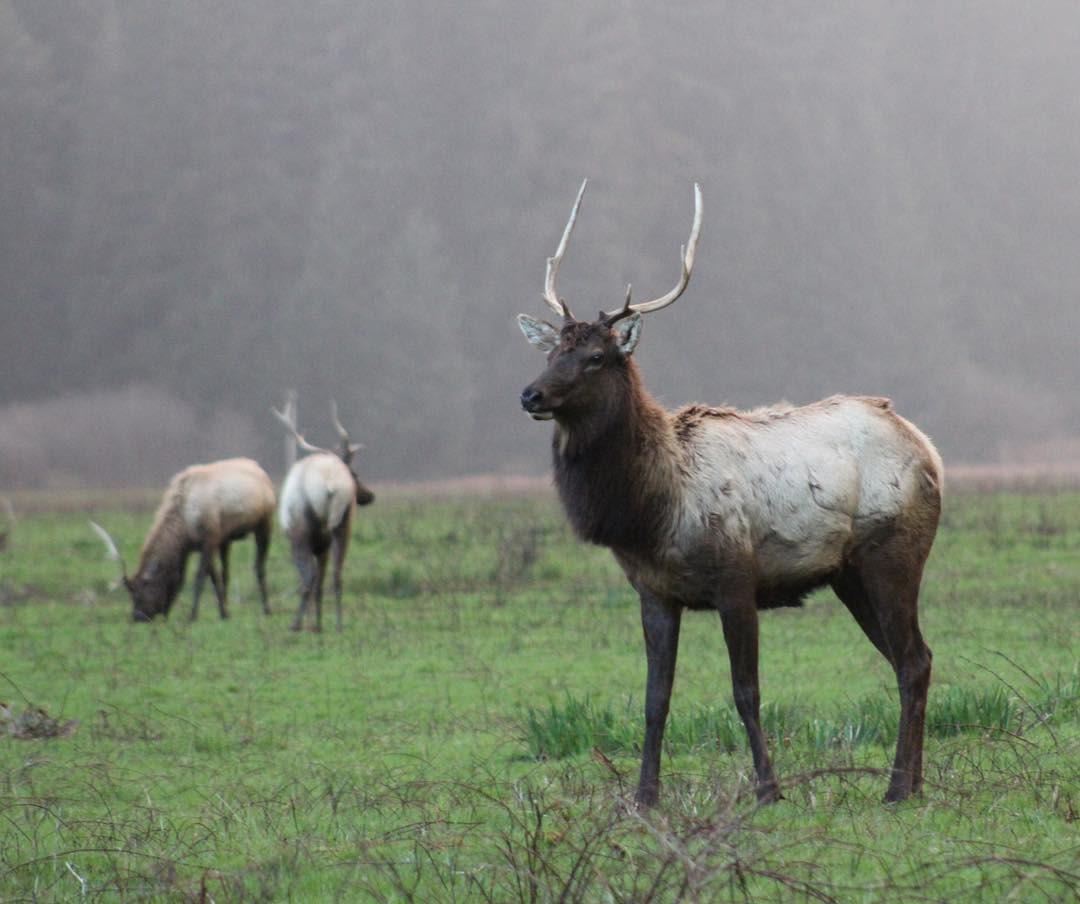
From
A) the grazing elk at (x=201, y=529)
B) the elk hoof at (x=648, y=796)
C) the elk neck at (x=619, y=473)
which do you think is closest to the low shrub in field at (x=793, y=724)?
the elk hoof at (x=648, y=796)

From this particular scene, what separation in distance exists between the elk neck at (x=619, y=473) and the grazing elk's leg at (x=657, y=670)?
31 centimetres

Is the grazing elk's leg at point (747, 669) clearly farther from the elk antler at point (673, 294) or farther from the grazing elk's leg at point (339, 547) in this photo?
the grazing elk's leg at point (339, 547)

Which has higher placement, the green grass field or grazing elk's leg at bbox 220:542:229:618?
the green grass field

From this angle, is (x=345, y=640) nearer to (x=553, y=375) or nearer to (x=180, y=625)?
(x=180, y=625)

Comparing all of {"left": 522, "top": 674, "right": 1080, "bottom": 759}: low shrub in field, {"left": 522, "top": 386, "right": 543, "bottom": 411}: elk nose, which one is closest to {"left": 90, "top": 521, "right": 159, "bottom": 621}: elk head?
{"left": 522, "top": 674, "right": 1080, "bottom": 759}: low shrub in field

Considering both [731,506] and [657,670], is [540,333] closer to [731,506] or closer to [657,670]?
[731,506]

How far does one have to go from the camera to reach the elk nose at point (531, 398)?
6.10 meters

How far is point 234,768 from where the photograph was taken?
8.69m

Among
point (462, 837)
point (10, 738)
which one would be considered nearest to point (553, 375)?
point (462, 837)

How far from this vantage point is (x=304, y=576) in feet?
51.0

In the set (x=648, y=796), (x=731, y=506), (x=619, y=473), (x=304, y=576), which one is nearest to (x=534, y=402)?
(x=619, y=473)

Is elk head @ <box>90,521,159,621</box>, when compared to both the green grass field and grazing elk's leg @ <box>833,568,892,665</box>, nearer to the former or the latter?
the green grass field

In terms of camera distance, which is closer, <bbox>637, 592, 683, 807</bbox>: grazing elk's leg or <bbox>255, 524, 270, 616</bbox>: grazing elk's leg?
<bbox>637, 592, 683, 807</bbox>: grazing elk's leg

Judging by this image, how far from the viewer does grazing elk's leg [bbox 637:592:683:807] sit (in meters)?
6.36
